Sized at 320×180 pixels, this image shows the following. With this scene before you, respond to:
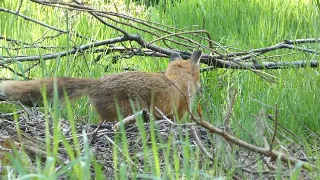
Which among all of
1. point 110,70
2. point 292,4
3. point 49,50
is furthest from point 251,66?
point 292,4

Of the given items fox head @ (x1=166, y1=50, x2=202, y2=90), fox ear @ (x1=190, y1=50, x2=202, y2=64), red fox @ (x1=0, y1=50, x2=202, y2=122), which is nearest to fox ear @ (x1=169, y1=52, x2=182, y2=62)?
fox head @ (x1=166, y1=50, x2=202, y2=90)

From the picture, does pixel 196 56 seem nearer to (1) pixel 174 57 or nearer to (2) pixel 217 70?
(1) pixel 174 57

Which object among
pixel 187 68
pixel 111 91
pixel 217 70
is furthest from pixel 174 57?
pixel 111 91

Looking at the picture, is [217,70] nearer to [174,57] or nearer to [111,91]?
[174,57]

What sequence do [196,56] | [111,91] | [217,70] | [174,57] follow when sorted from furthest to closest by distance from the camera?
[217,70]
[174,57]
[196,56]
[111,91]

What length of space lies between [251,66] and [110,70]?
3.38 ft

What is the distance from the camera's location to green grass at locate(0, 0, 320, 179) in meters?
2.09

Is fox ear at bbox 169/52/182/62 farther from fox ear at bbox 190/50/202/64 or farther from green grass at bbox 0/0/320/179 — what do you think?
green grass at bbox 0/0/320/179

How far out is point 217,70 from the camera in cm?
446

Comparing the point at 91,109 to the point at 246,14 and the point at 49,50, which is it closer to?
the point at 49,50

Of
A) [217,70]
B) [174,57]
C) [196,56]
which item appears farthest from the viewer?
[217,70]

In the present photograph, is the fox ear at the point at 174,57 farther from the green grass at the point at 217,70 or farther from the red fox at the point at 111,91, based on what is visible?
the red fox at the point at 111,91

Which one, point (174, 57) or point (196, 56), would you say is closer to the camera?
point (196, 56)

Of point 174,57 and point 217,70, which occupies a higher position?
point 174,57
